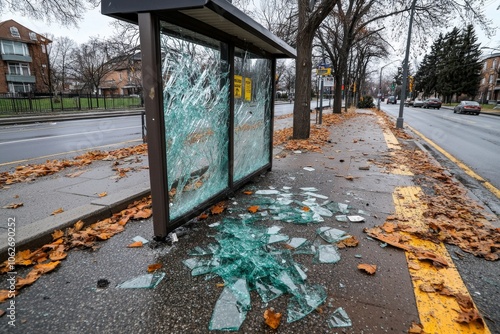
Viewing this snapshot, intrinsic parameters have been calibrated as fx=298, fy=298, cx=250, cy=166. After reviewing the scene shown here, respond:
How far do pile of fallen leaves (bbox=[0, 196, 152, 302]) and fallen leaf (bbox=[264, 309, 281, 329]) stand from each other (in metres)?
1.89

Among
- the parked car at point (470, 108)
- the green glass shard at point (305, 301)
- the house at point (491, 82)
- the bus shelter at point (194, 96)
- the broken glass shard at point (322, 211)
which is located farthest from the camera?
the house at point (491, 82)

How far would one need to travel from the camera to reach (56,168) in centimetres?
599

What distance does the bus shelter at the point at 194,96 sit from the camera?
8.68ft

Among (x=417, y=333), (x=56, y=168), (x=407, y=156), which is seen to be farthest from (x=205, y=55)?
(x=407, y=156)

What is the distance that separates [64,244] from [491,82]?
83.4 metres

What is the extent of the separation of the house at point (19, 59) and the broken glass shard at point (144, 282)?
56.2m

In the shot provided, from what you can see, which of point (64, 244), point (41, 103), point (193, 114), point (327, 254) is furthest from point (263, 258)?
point (41, 103)

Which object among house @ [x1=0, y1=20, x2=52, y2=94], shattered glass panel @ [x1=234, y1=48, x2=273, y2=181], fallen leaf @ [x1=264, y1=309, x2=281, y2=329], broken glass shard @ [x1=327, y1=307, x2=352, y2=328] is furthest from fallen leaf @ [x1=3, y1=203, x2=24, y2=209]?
house @ [x1=0, y1=20, x2=52, y2=94]

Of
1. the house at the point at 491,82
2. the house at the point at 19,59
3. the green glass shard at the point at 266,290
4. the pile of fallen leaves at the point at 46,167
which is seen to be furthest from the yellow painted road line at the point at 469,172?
the house at the point at 491,82

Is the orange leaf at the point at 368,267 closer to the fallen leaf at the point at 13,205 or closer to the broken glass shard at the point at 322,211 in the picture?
the broken glass shard at the point at 322,211

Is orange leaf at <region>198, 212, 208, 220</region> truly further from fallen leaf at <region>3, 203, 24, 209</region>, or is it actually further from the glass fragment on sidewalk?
fallen leaf at <region>3, 203, 24, 209</region>

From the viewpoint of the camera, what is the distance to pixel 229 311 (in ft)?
6.83

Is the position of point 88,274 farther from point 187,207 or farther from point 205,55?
point 205,55

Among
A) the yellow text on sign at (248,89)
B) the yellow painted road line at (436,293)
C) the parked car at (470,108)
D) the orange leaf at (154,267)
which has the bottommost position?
the yellow painted road line at (436,293)
